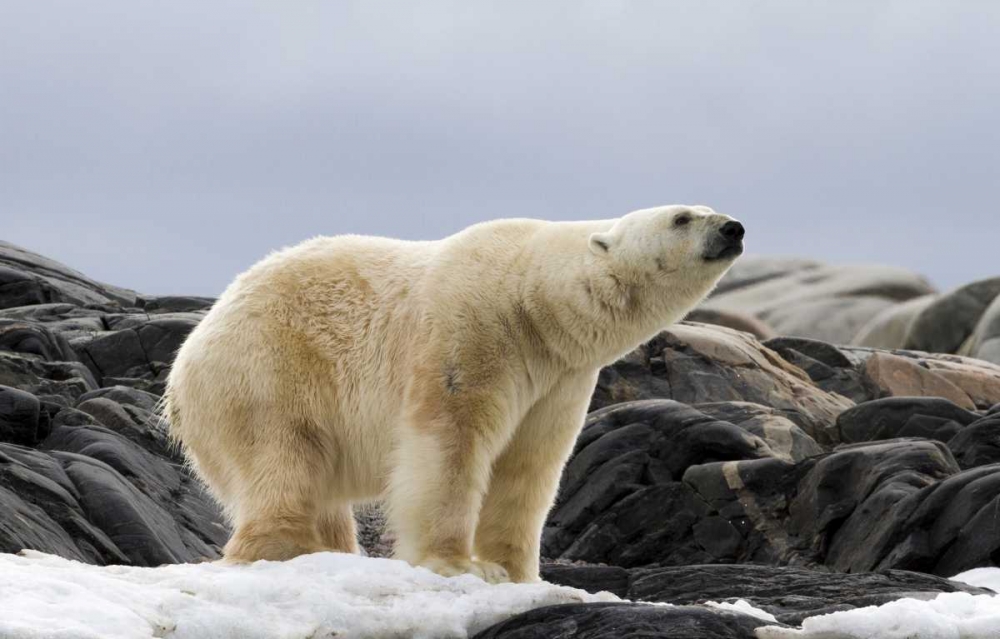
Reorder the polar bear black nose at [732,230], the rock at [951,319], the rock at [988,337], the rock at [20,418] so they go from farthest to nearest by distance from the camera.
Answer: the rock at [951,319]
the rock at [988,337]
the rock at [20,418]
the polar bear black nose at [732,230]

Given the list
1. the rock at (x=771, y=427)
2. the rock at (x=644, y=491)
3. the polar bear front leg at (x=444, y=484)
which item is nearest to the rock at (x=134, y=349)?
the rock at (x=644, y=491)

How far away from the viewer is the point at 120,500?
9.06 meters

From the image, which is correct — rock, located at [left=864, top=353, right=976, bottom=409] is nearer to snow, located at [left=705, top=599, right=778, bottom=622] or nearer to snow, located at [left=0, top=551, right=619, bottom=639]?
snow, located at [left=705, top=599, right=778, bottom=622]

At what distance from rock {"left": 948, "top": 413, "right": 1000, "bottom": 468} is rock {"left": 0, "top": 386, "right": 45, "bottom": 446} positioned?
8.59 m

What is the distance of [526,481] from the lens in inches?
308

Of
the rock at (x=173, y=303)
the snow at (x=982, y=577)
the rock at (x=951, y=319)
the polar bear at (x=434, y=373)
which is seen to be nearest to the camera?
the polar bear at (x=434, y=373)

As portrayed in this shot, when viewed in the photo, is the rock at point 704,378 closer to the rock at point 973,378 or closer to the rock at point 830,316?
the rock at point 973,378

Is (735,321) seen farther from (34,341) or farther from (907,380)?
(34,341)

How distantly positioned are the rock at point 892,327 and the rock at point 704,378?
2119 centimetres

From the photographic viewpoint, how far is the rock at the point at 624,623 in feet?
18.4

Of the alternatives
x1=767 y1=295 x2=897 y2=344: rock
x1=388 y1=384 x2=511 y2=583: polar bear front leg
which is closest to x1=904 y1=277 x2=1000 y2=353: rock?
x1=767 y1=295 x2=897 y2=344: rock

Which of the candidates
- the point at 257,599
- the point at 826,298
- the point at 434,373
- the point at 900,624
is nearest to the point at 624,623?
the point at 900,624

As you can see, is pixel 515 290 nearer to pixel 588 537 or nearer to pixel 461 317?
pixel 461 317

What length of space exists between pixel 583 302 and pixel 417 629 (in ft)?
7.84
